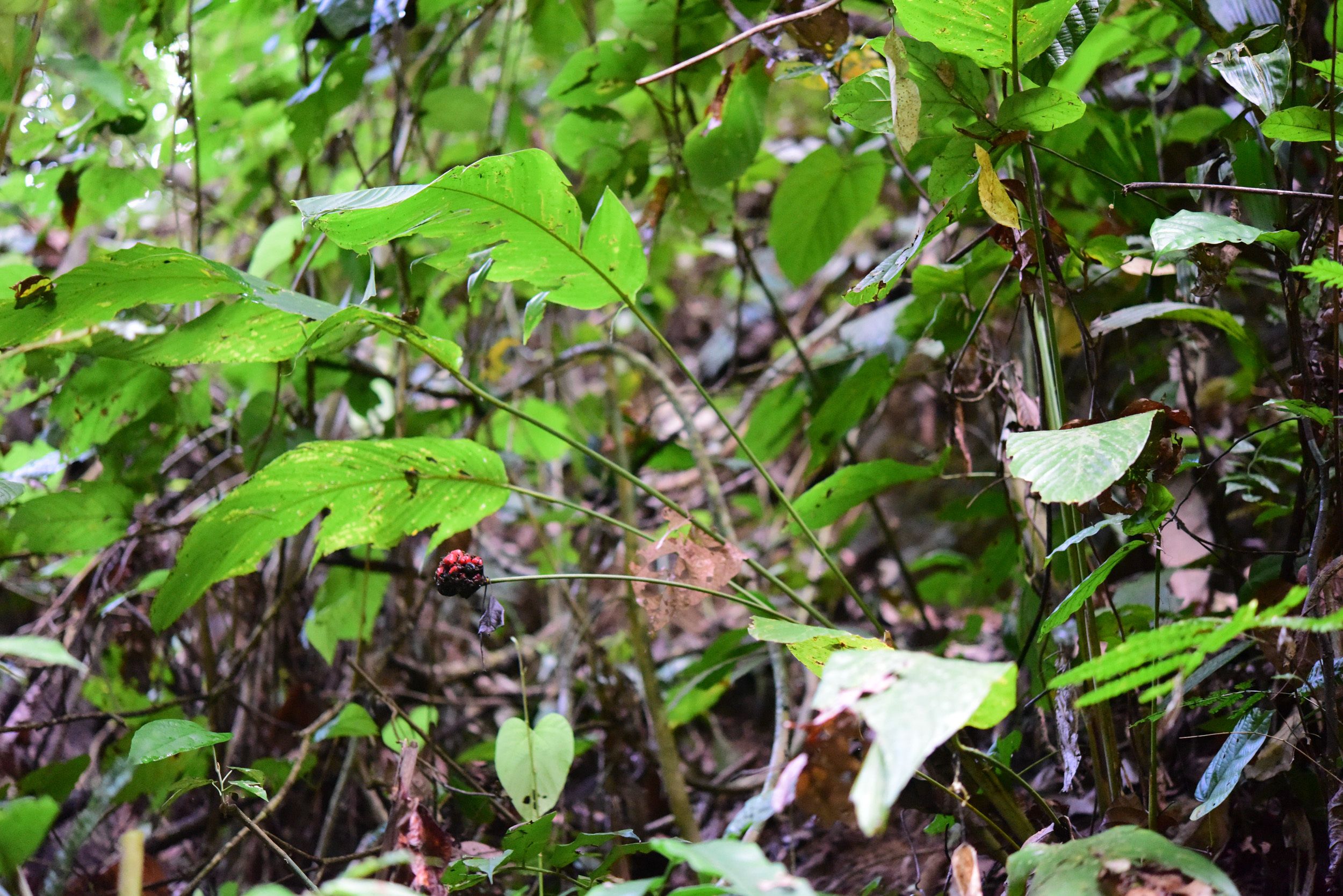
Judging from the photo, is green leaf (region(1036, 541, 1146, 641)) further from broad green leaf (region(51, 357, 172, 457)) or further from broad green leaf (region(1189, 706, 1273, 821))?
broad green leaf (region(51, 357, 172, 457))

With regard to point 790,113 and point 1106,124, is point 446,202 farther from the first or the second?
point 790,113

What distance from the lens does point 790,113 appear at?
321cm

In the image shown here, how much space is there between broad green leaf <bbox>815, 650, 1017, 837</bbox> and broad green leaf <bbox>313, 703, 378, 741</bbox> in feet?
2.39

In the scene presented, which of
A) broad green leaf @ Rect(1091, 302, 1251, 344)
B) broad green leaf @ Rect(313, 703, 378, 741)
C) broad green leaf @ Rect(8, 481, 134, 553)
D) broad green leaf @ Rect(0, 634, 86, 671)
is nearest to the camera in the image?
broad green leaf @ Rect(0, 634, 86, 671)

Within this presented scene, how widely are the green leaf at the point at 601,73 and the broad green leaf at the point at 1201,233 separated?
0.85 meters

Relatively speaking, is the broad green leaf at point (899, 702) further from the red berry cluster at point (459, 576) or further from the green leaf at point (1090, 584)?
the red berry cluster at point (459, 576)

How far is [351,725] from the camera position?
1093 mm

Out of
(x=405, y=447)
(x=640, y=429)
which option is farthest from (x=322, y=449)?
(x=640, y=429)

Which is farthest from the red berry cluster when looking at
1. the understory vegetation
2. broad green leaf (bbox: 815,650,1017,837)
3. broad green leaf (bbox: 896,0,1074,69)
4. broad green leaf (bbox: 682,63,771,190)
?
broad green leaf (bbox: 682,63,771,190)

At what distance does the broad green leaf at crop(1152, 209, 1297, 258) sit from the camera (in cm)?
73

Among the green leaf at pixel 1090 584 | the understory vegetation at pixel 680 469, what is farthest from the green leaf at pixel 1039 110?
the green leaf at pixel 1090 584

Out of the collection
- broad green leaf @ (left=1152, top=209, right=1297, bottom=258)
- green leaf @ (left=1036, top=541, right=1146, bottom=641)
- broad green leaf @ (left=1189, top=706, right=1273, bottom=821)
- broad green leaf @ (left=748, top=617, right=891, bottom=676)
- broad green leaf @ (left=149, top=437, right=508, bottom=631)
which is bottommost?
broad green leaf @ (left=1189, top=706, right=1273, bottom=821)

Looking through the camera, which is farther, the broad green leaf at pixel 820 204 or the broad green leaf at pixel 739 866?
the broad green leaf at pixel 820 204

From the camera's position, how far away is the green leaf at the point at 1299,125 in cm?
79
